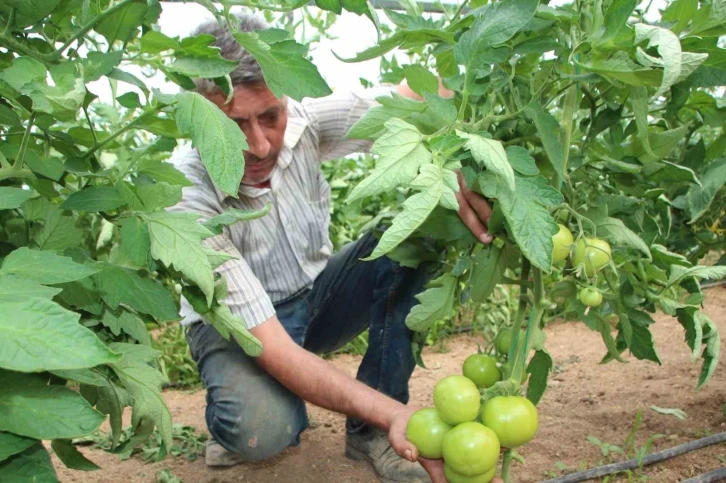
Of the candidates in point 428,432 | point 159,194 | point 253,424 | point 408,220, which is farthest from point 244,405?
point 408,220

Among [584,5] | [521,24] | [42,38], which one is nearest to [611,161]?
[584,5]

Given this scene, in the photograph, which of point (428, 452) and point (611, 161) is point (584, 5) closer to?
point (611, 161)

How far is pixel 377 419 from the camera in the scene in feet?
5.18

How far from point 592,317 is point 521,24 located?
2.24ft

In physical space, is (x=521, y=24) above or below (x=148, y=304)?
above

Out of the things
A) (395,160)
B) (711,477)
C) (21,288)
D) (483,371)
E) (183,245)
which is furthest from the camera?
(711,477)

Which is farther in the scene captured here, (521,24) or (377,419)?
(377,419)

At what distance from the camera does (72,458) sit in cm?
109

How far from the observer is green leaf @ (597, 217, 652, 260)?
126 centimetres

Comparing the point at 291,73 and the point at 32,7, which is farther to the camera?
the point at 291,73

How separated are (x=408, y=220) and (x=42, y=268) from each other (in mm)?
436

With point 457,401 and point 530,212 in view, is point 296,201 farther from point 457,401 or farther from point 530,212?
point 530,212

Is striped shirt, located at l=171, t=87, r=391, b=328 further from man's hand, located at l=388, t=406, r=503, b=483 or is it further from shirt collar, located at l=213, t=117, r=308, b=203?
man's hand, located at l=388, t=406, r=503, b=483

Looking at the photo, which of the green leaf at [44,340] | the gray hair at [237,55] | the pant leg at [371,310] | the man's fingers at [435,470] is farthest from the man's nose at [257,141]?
the green leaf at [44,340]
